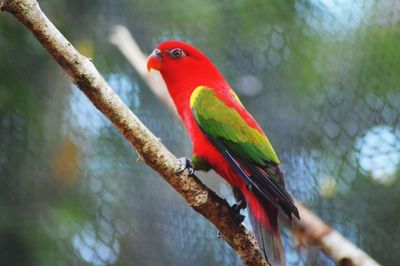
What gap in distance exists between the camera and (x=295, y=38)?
2.35 metres

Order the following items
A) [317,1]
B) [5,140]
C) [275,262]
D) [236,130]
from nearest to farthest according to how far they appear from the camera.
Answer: [275,262]
[236,130]
[317,1]
[5,140]

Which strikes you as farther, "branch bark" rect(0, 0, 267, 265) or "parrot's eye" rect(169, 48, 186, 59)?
"parrot's eye" rect(169, 48, 186, 59)

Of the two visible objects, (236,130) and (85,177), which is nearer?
(236,130)

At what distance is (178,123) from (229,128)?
828 mm

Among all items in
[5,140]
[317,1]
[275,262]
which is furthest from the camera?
[5,140]

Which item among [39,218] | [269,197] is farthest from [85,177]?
[269,197]

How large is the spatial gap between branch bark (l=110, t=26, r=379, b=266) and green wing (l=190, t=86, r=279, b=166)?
53 cm

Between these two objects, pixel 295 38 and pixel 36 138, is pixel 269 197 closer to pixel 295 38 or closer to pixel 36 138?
pixel 295 38

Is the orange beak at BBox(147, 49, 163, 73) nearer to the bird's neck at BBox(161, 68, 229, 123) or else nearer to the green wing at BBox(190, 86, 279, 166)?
the bird's neck at BBox(161, 68, 229, 123)

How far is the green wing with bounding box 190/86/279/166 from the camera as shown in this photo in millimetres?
1535

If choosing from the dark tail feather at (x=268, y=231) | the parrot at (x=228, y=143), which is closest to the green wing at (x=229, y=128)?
the parrot at (x=228, y=143)

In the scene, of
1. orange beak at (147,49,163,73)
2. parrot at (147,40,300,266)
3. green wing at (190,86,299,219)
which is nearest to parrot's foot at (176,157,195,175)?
parrot at (147,40,300,266)

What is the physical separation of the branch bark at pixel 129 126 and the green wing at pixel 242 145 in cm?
11

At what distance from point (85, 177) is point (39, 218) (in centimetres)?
25
